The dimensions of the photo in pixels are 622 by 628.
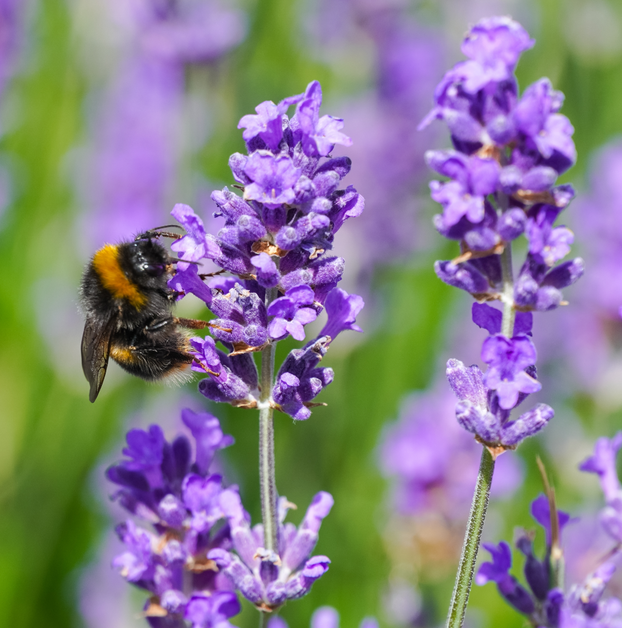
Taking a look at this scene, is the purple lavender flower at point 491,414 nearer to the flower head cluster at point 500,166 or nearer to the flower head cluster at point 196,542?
the flower head cluster at point 500,166

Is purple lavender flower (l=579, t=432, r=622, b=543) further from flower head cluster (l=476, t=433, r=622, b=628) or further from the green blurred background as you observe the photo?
the green blurred background

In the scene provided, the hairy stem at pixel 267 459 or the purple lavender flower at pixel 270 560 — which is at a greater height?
the hairy stem at pixel 267 459

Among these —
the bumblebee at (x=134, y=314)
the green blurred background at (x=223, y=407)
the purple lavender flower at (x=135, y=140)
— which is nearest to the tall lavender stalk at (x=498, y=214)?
the bumblebee at (x=134, y=314)

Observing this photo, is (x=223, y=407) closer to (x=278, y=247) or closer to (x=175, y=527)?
(x=175, y=527)

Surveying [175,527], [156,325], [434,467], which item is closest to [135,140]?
[434,467]

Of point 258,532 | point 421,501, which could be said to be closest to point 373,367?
point 421,501

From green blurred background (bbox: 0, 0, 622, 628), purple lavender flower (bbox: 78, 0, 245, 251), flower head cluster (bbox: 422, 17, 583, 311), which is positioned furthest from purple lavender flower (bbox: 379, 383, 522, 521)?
purple lavender flower (bbox: 78, 0, 245, 251)
